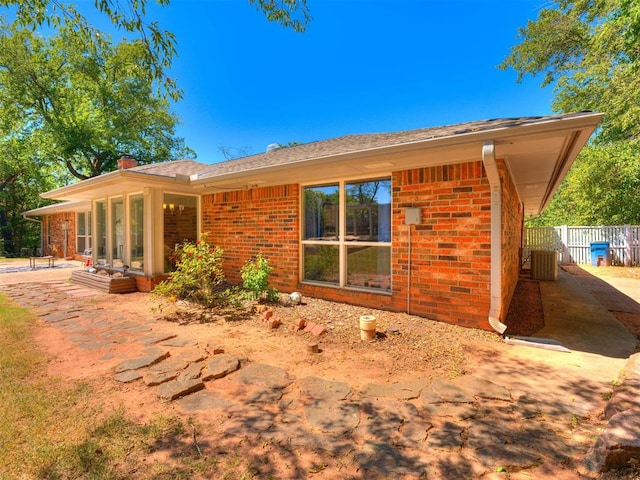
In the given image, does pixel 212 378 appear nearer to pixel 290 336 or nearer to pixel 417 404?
pixel 290 336

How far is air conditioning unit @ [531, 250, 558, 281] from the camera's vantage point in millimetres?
9656

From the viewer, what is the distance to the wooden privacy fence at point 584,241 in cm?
1272

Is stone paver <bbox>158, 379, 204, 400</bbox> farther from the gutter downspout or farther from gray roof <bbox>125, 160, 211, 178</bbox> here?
gray roof <bbox>125, 160, 211, 178</bbox>

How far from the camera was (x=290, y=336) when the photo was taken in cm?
441

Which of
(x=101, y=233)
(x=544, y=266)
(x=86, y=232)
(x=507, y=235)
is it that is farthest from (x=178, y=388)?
(x=86, y=232)

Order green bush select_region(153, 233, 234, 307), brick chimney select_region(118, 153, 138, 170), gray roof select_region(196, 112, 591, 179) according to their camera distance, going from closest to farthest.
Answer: gray roof select_region(196, 112, 591, 179) → green bush select_region(153, 233, 234, 307) → brick chimney select_region(118, 153, 138, 170)

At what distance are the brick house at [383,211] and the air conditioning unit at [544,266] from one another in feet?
10.7

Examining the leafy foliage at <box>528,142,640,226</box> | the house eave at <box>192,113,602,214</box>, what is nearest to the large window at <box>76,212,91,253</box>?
the house eave at <box>192,113,602,214</box>

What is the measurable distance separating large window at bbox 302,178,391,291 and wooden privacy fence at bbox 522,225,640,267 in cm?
1148

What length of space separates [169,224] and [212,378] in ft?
22.6

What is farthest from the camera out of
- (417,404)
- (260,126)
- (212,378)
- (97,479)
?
(260,126)

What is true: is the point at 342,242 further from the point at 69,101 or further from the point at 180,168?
the point at 69,101

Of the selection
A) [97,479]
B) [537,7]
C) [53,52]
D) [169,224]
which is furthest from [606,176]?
[53,52]

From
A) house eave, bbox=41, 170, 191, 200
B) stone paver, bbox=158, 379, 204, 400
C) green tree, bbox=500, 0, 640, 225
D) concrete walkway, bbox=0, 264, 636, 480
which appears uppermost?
green tree, bbox=500, 0, 640, 225
